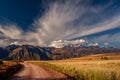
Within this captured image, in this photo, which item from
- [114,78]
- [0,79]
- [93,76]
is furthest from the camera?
[0,79]

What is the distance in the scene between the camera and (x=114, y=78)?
16953 millimetres

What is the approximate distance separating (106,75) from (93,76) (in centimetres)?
273

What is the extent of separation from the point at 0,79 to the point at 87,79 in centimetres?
1029

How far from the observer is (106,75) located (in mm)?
17344

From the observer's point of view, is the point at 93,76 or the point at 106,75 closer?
the point at 106,75

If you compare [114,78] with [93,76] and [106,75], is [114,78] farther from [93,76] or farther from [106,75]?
[93,76]

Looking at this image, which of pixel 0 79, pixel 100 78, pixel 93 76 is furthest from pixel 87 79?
pixel 0 79

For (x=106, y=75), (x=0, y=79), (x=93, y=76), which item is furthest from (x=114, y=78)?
(x=0, y=79)

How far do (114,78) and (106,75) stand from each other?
76cm

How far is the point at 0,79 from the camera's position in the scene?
22688 mm

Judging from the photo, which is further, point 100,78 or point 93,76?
point 93,76

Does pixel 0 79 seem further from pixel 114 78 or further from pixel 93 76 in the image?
pixel 114 78

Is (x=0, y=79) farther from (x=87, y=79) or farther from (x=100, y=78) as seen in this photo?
(x=100, y=78)

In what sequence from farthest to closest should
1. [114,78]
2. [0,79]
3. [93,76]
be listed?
[0,79] < [93,76] < [114,78]
